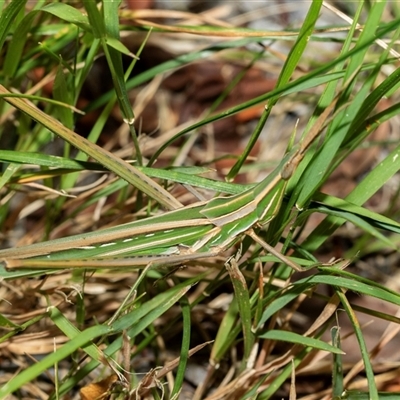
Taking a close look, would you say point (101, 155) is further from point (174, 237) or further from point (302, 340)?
point (302, 340)

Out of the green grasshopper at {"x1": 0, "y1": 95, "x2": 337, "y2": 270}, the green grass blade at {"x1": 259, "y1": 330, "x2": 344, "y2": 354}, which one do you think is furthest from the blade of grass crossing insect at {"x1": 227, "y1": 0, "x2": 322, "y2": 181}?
the green grass blade at {"x1": 259, "y1": 330, "x2": 344, "y2": 354}

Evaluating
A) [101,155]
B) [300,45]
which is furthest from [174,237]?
[300,45]

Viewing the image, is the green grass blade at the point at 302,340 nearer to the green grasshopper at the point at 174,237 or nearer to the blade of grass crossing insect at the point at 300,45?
the green grasshopper at the point at 174,237

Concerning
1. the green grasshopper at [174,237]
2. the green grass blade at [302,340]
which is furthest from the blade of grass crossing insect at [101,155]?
the green grass blade at [302,340]

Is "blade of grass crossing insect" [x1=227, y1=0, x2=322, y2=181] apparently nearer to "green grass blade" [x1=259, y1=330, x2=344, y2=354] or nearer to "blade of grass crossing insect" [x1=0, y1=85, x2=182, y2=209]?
"blade of grass crossing insect" [x1=0, y1=85, x2=182, y2=209]

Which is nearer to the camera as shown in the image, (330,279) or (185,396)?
(330,279)

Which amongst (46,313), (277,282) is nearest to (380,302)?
(277,282)

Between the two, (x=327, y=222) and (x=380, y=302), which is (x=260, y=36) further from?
(x=380, y=302)
